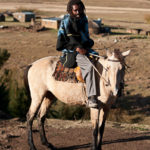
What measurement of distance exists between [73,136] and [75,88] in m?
1.93

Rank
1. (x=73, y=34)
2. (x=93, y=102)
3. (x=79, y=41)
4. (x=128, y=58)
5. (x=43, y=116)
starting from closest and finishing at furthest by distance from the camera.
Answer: (x=93, y=102) < (x=73, y=34) < (x=79, y=41) < (x=43, y=116) < (x=128, y=58)

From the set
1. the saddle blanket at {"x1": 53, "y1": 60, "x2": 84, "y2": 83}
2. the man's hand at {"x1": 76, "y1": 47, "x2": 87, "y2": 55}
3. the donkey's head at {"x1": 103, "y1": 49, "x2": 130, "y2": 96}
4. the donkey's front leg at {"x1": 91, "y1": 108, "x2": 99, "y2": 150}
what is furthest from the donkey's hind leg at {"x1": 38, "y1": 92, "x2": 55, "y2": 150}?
the donkey's head at {"x1": 103, "y1": 49, "x2": 130, "y2": 96}

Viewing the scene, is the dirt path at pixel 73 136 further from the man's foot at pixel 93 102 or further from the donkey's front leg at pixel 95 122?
the man's foot at pixel 93 102

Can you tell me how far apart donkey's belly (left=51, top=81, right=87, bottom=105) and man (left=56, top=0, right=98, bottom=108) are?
0.84ft

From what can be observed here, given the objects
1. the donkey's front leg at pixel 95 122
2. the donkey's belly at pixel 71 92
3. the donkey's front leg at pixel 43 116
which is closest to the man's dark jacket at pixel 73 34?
the donkey's belly at pixel 71 92

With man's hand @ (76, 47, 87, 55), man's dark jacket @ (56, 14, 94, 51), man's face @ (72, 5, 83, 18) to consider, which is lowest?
man's hand @ (76, 47, 87, 55)

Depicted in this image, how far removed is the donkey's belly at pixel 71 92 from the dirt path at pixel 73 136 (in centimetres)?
131

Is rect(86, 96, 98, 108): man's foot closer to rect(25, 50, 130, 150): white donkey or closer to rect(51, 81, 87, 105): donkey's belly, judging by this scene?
rect(25, 50, 130, 150): white donkey

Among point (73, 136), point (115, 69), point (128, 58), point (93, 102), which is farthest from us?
point (128, 58)

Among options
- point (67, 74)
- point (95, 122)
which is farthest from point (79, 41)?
point (95, 122)

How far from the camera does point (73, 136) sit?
7.73m

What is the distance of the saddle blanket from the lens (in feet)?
20.4

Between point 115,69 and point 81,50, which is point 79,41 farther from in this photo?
point 115,69

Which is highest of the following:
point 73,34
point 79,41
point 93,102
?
point 73,34
